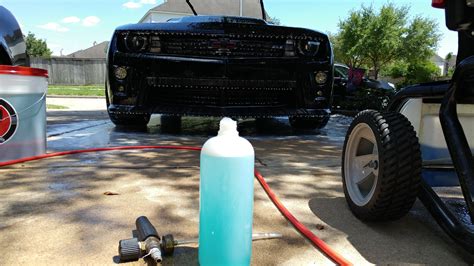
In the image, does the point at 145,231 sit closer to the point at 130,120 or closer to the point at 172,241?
the point at 172,241

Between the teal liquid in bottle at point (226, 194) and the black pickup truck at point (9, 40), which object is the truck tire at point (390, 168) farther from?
the black pickup truck at point (9, 40)

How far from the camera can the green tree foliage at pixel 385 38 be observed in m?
31.0

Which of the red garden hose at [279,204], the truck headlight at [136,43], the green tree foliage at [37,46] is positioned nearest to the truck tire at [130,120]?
the truck headlight at [136,43]

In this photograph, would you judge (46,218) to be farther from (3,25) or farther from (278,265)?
(3,25)

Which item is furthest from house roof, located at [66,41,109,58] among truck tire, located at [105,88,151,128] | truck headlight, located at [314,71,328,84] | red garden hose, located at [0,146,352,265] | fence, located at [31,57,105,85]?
red garden hose, located at [0,146,352,265]

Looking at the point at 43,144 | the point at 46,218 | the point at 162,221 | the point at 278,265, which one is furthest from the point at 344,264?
the point at 43,144

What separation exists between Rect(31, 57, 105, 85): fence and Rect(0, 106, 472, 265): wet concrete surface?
2664 centimetres

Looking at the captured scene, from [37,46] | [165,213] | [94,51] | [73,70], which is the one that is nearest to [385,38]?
[73,70]

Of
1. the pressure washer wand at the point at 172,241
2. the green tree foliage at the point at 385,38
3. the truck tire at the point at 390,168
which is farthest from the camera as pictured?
the green tree foliage at the point at 385,38

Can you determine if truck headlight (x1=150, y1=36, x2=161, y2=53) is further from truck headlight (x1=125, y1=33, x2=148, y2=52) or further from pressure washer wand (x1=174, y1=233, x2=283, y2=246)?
pressure washer wand (x1=174, y1=233, x2=283, y2=246)

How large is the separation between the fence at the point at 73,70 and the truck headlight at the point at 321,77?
26.1 meters

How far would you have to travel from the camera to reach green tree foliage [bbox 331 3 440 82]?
31.0 metres

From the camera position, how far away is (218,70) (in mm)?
3766

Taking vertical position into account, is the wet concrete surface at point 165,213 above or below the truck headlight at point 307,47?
below
